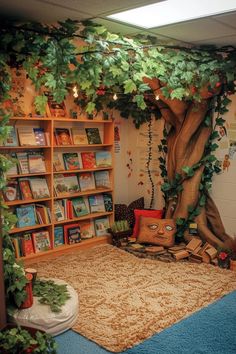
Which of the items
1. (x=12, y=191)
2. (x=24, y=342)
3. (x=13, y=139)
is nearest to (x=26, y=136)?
(x=13, y=139)

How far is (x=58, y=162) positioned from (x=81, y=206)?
2.21 feet

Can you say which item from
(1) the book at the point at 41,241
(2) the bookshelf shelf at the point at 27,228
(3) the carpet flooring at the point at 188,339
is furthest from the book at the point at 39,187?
(3) the carpet flooring at the point at 188,339

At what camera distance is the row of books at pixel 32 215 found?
174 inches

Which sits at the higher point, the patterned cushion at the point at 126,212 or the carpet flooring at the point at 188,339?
the patterned cushion at the point at 126,212

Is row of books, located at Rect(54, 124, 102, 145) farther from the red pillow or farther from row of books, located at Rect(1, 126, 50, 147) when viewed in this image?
the red pillow

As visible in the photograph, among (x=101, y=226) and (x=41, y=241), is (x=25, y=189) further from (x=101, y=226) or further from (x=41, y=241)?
(x=101, y=226)

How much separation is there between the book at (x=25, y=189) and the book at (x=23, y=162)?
0.12m

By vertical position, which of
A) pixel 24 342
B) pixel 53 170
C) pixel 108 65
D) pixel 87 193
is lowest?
pixel 24 342

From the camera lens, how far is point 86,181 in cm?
512

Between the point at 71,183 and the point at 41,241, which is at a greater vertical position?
the point at 71,183

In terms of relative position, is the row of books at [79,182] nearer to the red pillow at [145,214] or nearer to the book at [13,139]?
the red pillow at [145,214]

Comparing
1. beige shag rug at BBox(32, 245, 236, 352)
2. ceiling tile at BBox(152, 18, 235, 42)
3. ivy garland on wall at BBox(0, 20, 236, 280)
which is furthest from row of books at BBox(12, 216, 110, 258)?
ceiling tile at BBox(152, 18, 235, 42)

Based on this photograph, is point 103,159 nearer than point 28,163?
No

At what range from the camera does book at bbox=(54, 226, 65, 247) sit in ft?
15.6
